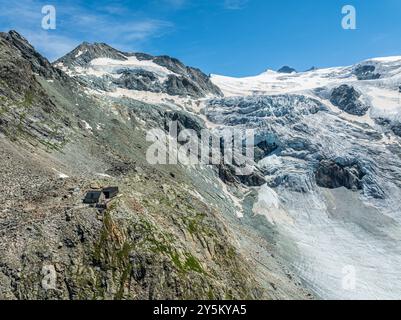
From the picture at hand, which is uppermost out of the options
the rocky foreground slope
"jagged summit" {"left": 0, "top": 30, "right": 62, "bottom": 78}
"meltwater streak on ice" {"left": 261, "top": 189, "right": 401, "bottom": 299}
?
"jagged summit" {"left": 0, "top": 30, "right": 62, "bottom": 78}

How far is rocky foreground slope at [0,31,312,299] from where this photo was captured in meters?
51.9

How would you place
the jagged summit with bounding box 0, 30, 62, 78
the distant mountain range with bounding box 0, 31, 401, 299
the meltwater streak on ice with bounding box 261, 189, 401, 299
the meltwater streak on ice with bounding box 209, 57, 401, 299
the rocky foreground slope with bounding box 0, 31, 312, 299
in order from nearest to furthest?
the rocky foreground slope with bounding box 0, 31, 312, 299 < the distant mountain range with bounding box 0, 31, 401, 299 < the meltwater streak on ice with bounding box 261, 189, 401, 299 < the meltwater streak on ice with bounding box 209, 57, 401, 299 < the jagged summit with bounding box 0, 30, 62, 78

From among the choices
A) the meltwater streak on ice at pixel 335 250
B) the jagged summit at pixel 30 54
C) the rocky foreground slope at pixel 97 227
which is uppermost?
the jagged summit at pixel 30 54

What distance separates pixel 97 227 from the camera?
2249 inches

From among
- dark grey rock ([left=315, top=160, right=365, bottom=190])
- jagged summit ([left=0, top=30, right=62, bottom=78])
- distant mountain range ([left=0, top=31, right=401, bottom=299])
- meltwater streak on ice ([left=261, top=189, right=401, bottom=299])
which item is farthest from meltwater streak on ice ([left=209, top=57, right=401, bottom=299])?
jagged summit ([left=0, top=30, right=62, bottom=78])

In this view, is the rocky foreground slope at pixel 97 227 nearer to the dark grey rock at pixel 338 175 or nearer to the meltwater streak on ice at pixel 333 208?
the meltwater streak on ice at pixel 333 208

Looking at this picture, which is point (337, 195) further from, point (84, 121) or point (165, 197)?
point (165, 197)

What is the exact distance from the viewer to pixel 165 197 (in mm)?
74562

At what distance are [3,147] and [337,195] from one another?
108136 mm

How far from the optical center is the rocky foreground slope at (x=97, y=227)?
51.9m

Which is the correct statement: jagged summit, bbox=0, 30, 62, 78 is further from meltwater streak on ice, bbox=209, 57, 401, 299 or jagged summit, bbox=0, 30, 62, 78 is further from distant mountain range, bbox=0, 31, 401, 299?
meltwater streak on ice, bbox=209, 57, 401, 299

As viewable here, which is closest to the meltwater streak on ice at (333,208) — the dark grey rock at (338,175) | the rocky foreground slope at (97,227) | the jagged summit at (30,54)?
the dark grey rock at (338,175)

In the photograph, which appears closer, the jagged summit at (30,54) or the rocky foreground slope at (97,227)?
the rocky foreground slope at (97,227)
